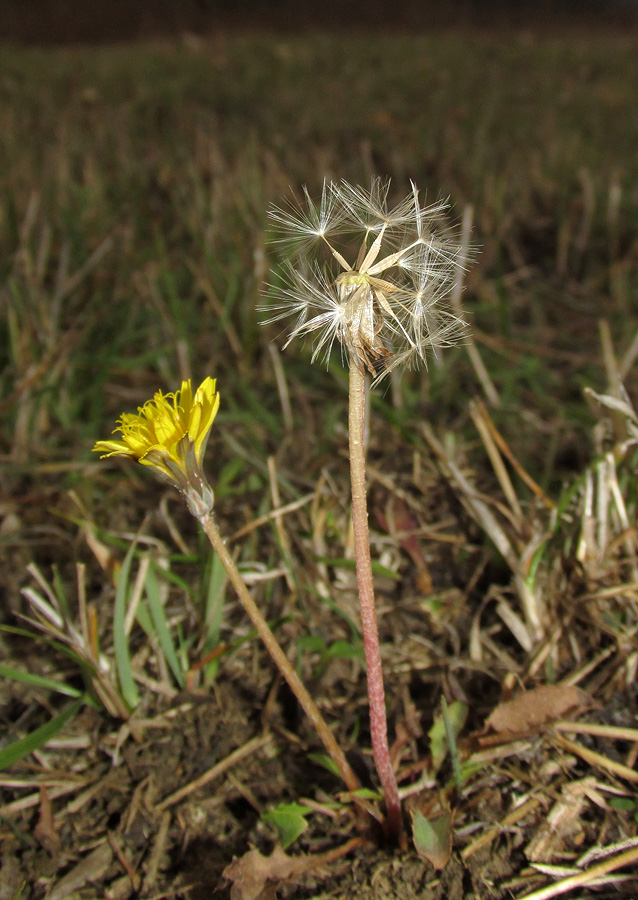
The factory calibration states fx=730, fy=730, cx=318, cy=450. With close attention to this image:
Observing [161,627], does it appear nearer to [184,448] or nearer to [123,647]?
[123,647]

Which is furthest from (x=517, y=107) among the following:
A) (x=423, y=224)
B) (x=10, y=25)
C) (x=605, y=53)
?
(x=10, y=25)

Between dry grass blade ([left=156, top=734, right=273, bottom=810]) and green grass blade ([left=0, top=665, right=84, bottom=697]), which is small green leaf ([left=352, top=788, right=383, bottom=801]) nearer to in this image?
dry grass blade ([left=156, top=734, right=273, bottom=810])

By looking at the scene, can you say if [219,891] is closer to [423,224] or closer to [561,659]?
[561,659]

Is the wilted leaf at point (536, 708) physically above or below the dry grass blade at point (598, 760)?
above

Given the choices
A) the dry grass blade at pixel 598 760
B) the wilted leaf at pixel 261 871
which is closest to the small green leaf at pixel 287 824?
the wilted leaf at pixel 261 871

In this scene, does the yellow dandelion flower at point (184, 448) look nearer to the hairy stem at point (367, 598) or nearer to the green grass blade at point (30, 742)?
the hairy stem at point (367, 598)

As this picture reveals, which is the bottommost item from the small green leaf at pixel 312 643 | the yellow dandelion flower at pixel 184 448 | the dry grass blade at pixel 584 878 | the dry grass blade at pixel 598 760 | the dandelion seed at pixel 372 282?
the dry grass blade at pixel 584 878

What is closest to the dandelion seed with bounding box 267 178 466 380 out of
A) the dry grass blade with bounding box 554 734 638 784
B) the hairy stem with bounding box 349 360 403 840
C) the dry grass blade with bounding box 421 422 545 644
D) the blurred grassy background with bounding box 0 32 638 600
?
the hairy stem with bounding box 349 360 403 840

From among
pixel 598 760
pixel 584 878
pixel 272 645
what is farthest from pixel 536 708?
pixel 272 645
